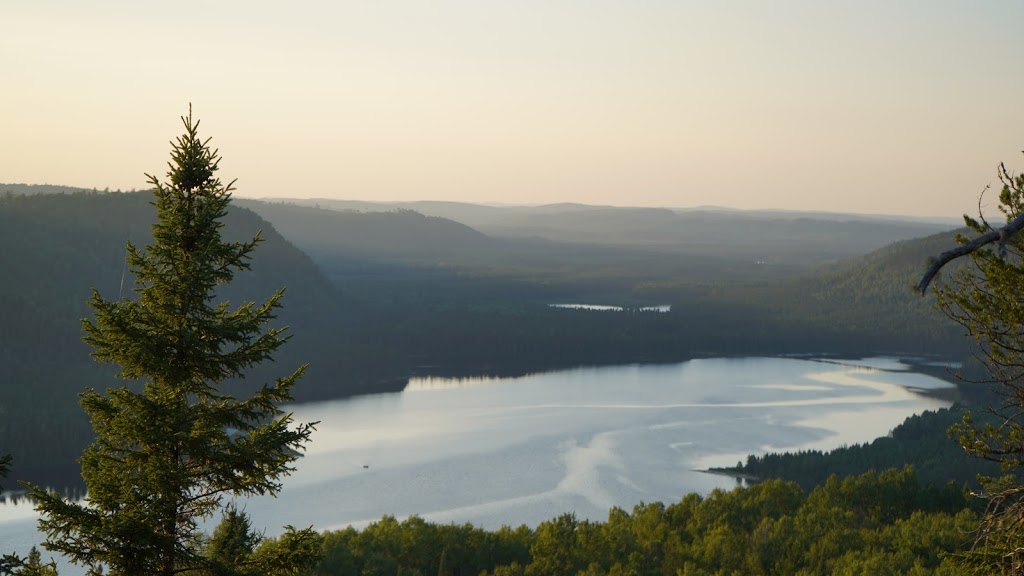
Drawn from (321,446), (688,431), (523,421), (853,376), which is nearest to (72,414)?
(321,446)

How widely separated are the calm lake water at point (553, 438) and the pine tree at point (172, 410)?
179 feet

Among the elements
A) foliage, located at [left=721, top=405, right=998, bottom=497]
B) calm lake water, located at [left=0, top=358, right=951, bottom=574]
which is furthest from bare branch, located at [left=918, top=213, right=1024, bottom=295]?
foliage, located at [left=721, top=405, right=998, bottom=497]

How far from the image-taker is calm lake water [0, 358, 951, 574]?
284 feet

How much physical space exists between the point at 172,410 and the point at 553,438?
344 ft

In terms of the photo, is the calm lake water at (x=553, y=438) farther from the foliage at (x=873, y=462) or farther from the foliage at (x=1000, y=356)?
the foliage at (x=1000, y=356)

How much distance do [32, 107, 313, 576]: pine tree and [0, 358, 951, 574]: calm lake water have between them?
54.6m

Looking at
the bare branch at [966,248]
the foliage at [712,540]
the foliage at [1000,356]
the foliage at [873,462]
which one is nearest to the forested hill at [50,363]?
the foliage at [712,540]

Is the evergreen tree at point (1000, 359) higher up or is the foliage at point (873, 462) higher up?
the evergreen tree at point (1000, 359)

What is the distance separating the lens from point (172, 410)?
517 inches

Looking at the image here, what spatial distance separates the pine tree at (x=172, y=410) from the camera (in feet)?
42.1

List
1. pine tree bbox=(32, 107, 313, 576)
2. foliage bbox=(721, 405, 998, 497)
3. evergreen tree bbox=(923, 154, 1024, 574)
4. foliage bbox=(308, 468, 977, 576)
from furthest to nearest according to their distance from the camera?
foliage bbox=(721, 405, 998, 497)
foliage bbox=(308, 468, 977, 576)
pine tree bbox=(32, 107, 313, 576)
evergreen tree bbox=(923, 154, 1024, 574)

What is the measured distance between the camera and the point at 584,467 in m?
101

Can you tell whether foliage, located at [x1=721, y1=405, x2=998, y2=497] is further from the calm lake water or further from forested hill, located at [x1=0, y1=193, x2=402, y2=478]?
forested hill, located at [x1=0, y1=193, x2=402, y2=478]

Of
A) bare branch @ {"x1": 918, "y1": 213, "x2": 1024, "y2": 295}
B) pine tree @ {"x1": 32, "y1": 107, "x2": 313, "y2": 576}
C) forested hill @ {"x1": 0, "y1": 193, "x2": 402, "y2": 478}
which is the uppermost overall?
bare branch @ {"x1": 918, "y1": 213, "x2": 1024, "y2": 295}
